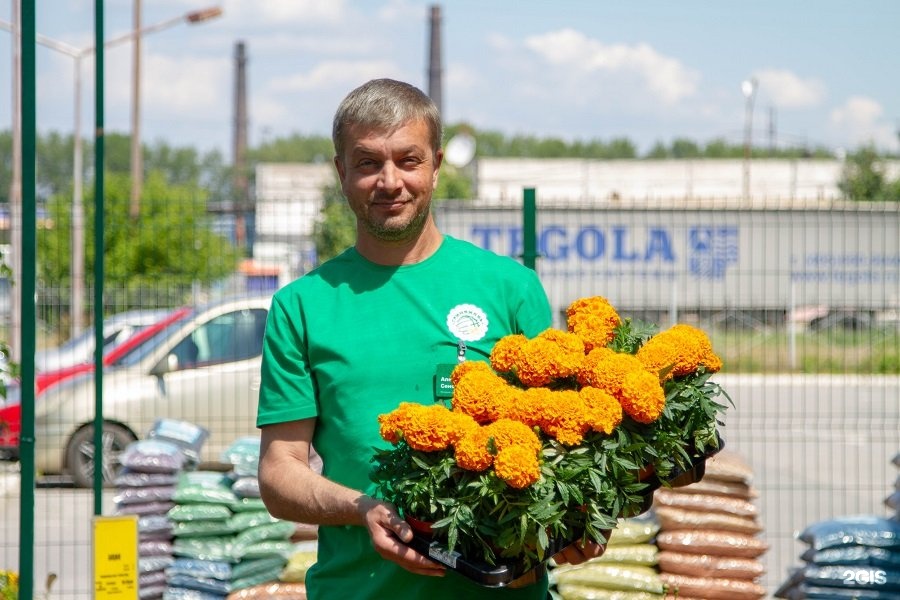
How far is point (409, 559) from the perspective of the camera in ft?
7.64

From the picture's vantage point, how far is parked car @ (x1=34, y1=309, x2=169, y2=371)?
11.6 m

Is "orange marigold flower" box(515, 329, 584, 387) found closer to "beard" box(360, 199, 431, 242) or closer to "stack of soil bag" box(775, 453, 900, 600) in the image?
"beard" box(360, 199, 431, 242)

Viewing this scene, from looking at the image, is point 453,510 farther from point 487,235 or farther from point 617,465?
point 487,235

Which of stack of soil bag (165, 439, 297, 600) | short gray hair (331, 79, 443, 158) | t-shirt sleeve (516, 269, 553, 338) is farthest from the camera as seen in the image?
stack of soil bag (165, 439, 297, 600)

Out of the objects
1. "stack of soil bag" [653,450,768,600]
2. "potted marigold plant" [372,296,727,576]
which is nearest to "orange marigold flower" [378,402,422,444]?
"potted marigold plant" [372,296,727,576]

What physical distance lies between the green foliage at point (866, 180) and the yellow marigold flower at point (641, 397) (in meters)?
42.9

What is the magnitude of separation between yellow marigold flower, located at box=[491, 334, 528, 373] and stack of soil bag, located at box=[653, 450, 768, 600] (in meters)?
3.35

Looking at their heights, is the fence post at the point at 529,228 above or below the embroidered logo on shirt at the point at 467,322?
above

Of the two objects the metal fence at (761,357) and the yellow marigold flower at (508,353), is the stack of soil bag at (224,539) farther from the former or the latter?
the yellow marigold flower at (508,353)

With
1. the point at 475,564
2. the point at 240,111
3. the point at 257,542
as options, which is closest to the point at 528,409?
the point at 475,564

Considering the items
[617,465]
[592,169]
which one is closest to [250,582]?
[617,465]

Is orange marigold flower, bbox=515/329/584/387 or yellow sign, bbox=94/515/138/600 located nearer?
orange marigold flower, bbox=515/329/584/387

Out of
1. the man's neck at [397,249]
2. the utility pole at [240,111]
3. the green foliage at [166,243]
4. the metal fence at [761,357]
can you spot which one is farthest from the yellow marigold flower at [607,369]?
the utility pole at [240,111]

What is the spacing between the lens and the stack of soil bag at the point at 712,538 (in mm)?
5762
